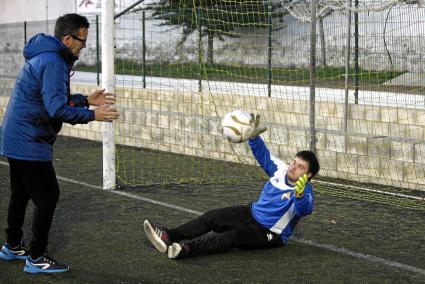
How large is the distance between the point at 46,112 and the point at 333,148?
586cm

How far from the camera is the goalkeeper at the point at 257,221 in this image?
6477 mm

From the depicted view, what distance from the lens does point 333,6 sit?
1075 cm

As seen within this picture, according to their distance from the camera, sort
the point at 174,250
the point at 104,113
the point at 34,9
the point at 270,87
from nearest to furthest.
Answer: the point at 104,113, the point at 174,250, the point at 270,87, the point at 34,9

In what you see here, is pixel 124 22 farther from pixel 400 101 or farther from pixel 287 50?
pixel 400 101

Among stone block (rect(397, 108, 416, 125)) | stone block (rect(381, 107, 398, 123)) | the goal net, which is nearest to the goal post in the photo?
the goal net

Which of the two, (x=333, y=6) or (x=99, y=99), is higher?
(x=333, y=6)

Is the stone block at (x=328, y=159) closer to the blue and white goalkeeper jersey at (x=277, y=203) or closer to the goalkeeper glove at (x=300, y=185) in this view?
the blue and white goalkeeper jersey at (x=277, y=203)

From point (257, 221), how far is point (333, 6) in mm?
4970

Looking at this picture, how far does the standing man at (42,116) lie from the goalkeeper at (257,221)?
98 cm

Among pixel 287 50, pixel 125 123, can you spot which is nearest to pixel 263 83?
pixel 287 50

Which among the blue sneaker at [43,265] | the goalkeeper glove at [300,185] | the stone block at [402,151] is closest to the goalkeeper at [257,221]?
the goalkeeper glove at [300,185]

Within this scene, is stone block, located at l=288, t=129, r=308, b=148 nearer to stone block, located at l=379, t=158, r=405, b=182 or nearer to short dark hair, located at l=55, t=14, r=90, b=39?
stone block, located at l=379, t=158, r=405, b=182

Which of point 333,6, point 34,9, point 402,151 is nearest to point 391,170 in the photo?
point 402,151

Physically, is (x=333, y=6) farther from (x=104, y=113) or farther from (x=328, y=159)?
(x=104, y=113)
